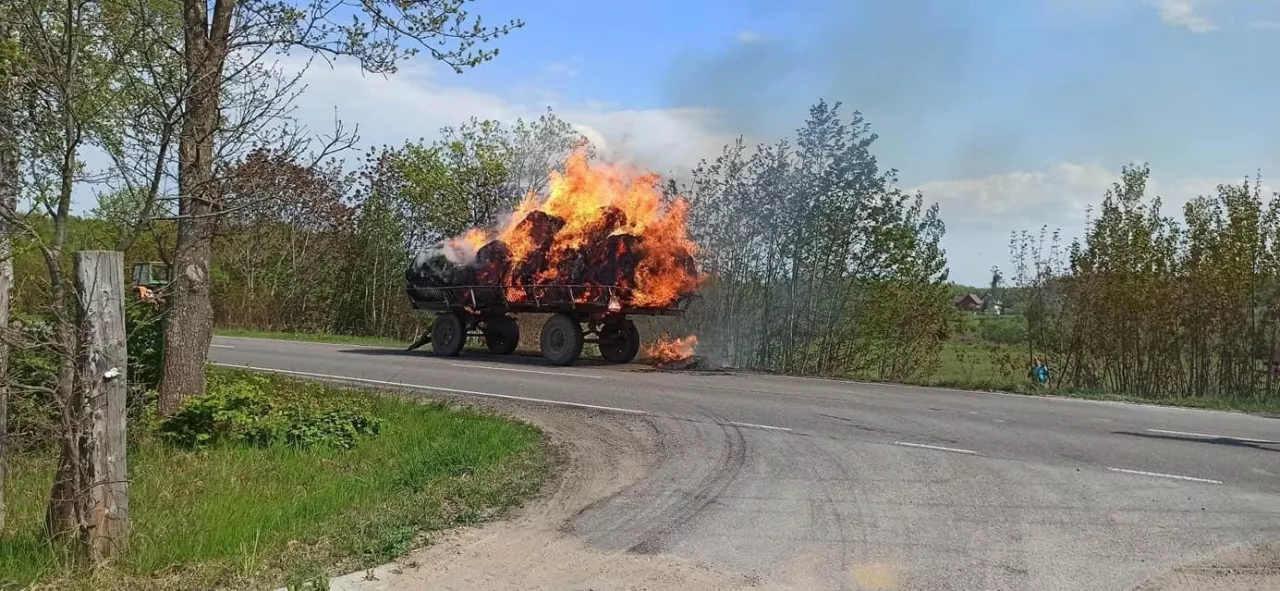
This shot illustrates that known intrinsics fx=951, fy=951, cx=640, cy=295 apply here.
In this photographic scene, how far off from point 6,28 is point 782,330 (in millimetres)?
15098

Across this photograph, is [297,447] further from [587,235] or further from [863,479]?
[587,235]

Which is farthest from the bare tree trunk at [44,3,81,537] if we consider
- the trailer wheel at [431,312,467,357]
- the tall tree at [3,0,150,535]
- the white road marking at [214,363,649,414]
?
the trailer wheel at [431,312,467,357]

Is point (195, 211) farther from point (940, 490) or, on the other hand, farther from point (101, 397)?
point (940, 490)

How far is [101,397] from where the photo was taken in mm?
5344

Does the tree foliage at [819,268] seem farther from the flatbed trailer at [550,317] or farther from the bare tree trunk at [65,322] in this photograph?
the bare tree trunk at [65,322]

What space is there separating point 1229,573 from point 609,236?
43.5 ft

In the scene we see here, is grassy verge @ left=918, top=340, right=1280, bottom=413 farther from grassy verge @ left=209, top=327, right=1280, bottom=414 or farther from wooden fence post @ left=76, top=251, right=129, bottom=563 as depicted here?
wooden fence post @ left=76, top=251, right=129, bottom=563

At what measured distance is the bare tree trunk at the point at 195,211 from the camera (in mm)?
7234

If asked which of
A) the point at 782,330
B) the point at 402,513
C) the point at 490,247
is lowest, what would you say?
the point at 402,513

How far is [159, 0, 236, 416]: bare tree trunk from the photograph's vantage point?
723cm

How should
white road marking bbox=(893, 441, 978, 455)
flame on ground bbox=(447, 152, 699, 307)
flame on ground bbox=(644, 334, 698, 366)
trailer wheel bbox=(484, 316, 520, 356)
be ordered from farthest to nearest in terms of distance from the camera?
1. trailer wheel bbox=(484, 316, 520, 356)
2. flame on ground bbox=(644, 334, 698, 366)
3. flame on ground bbox=(447, 152, 699, 307)
4. white road marking bbox=(893, 441, 978, 455)

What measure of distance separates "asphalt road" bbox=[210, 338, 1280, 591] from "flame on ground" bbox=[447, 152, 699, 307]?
14.5 feet

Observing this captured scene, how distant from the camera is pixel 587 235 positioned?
1803 cm

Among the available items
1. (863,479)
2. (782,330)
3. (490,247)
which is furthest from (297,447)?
(782,330)
